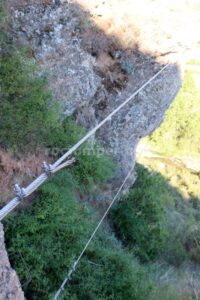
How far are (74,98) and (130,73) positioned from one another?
66.9 inches

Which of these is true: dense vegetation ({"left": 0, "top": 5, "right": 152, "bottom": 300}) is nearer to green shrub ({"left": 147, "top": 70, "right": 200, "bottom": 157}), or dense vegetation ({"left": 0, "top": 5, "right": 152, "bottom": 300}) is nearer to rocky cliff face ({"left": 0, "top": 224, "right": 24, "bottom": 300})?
rocky cliff face ({"left": 0, "top": 224, "right": 24, "bottom": 300})

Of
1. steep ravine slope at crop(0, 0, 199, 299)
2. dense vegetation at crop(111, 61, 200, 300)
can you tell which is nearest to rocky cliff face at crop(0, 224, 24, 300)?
steep ravine slope at crop(0, 0, 199, 299)

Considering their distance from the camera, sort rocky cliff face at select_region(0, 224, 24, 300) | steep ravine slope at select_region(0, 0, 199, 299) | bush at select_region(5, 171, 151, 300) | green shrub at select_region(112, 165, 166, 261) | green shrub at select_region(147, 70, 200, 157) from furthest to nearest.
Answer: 1. green shrub at select_region(147, 70, 200, 157)
2. green shrub at select_region(112, 165, 166, 261)
3. steep ravine slope at select_region(0, 0, 199, 299)
4. bush at select_region(5, 171, 151, 300)
5. rocky cliff face at select_region(0, 224, 24, 300)

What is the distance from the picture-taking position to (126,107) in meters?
10.1

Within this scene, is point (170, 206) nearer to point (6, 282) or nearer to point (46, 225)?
point (46, 225)

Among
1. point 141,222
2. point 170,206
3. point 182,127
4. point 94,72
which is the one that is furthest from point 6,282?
point 182,127

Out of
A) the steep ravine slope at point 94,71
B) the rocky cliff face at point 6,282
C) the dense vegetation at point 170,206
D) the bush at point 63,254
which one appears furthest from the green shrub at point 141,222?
the rocky cliff face at point 6,282

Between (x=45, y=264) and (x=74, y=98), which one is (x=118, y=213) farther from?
(x=45, y=264)

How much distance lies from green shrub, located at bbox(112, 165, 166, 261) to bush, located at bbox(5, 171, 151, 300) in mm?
2260

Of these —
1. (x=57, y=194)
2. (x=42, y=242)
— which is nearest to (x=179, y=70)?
(x=57, y=194)

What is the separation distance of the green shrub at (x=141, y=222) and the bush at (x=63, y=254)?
2260mm

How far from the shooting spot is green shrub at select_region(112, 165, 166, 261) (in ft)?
34.1

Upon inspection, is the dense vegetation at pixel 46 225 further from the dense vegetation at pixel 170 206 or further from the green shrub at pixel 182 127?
the green shrub at pixel 182 127

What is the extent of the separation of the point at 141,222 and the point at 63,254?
4.12 metres
